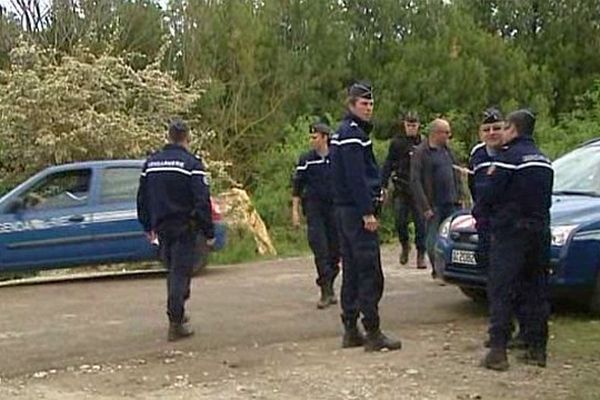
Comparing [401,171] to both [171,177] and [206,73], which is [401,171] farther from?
[206,73]

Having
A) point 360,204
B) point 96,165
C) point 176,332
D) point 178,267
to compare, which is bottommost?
point 176,332

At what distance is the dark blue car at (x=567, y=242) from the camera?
9.43m

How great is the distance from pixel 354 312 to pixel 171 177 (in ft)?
6.04

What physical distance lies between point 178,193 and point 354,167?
5.55 ft

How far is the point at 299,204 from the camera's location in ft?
37.9

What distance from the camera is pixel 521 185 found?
7789 mm

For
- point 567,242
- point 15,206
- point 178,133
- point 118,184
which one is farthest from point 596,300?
point 15,206

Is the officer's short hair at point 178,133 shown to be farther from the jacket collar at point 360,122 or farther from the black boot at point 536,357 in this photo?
the black boot at point 536,357

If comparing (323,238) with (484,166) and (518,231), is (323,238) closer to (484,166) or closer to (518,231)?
(484,166)

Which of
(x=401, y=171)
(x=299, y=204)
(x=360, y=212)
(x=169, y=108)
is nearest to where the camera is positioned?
(x=360, y=212)

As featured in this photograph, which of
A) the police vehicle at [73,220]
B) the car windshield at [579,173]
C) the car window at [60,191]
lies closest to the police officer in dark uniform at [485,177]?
the car windshield at [579,173]

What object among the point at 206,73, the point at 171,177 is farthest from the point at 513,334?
the point at 206,73

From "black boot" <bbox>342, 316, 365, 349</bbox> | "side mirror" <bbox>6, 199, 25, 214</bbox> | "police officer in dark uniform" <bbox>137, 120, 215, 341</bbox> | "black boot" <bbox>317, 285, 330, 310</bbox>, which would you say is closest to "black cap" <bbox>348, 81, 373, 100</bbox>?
"police officer in dark uniform" <bbox>137, 120, 215, 341</bbox>

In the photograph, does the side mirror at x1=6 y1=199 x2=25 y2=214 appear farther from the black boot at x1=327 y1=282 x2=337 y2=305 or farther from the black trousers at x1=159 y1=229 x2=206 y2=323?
the black trousers at x1=159 y1=229 x2=206 y2=323
